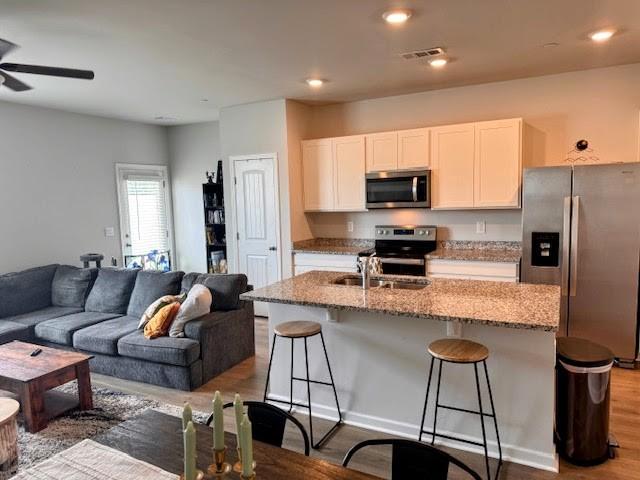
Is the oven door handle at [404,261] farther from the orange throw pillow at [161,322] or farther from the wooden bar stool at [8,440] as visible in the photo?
the wooden bar stool at [8,440]

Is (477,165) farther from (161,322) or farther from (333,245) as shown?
(161,322)

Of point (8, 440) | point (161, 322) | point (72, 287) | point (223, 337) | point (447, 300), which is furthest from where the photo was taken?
point (72, 287)

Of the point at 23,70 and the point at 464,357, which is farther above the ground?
the point at 23,70

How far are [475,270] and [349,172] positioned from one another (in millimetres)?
1835

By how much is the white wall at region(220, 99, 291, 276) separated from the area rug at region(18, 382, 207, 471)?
2.42 metres

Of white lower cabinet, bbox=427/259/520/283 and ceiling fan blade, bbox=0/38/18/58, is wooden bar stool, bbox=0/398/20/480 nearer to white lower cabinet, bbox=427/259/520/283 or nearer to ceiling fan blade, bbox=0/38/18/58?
ceiling fan blade, bbox=0/38/18/58

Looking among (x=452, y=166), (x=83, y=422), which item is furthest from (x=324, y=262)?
(x=83, y=422)

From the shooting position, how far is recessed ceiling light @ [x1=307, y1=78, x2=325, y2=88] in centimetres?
441

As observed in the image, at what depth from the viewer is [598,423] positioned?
254 centimetres

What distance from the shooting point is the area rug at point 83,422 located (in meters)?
2.86

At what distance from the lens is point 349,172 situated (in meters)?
5.32

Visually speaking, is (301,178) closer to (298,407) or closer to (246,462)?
(298,407)

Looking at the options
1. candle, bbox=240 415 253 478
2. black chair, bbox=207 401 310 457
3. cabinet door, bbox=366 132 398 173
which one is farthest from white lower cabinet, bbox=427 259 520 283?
candle, bbox=240 415 253 478

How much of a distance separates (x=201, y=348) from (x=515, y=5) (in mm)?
3354
